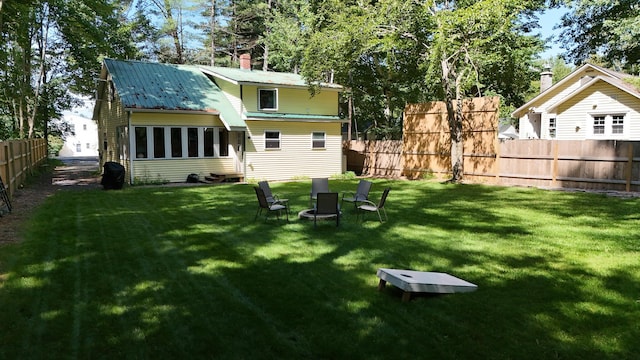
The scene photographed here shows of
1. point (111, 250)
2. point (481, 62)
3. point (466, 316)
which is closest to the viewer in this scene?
→ point (466, 316)

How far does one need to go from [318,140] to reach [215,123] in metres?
5.54

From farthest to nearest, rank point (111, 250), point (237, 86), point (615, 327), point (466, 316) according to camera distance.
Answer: point (237, 86) → point (111, 250) → point (466, 316) → point (615, 327)

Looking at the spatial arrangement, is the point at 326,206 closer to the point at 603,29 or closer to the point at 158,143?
the point at 158,143

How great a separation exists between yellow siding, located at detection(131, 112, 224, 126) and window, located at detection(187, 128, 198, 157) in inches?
13.8

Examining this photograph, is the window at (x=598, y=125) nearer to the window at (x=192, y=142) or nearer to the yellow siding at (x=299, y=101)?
the yellow siding at (x=299, y=101)

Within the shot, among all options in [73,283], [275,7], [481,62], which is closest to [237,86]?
[481,62]

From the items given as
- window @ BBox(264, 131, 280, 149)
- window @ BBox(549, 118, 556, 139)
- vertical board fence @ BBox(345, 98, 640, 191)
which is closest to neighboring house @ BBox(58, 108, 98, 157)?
window @ BBox(264, 131, 280, 149)

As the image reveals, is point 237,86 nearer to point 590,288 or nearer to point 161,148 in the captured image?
point 161,148

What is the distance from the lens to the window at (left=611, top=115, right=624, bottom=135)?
21469 millimetres

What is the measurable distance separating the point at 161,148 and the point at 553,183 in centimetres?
1552

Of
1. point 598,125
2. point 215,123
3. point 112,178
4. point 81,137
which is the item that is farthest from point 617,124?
point 81,137

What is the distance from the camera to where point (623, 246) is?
720cm

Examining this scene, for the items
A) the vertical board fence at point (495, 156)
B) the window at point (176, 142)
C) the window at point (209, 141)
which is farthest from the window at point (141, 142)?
the vertical board fence at point (495, 156)

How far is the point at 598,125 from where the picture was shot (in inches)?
882
